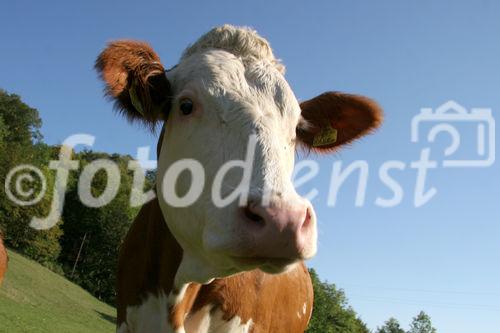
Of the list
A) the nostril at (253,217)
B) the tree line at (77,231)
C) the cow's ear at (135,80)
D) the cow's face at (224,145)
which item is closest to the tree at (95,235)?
the tree line at (77,231)

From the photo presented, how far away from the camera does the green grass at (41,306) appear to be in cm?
2316

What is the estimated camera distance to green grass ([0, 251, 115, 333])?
23.2m

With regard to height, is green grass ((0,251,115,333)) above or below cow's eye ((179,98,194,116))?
below

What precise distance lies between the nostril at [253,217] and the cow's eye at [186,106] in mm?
1206

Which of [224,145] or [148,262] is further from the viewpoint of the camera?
[148,262]

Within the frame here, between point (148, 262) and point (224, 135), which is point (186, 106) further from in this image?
point (148, 262)

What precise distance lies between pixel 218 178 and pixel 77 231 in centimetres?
6608

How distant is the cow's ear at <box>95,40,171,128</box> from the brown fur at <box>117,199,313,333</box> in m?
0.93

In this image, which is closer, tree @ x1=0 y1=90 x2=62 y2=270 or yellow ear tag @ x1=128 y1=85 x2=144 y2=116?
yellow ear tag @ x1=128 y1=85 x2=144 y2=116

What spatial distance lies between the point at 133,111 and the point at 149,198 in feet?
4.09

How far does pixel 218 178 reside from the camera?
3.33 m

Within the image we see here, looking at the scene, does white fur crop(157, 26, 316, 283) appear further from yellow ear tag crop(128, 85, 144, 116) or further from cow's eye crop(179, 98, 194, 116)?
yellow ear tag crop(128, 85, 144, 116)

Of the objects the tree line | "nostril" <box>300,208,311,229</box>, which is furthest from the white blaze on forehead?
the tree line

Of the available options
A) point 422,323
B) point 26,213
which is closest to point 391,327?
point 422,323
